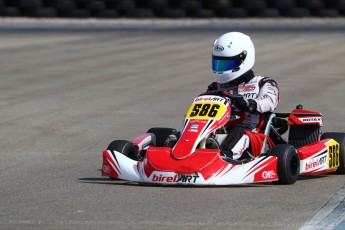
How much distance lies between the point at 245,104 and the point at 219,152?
57 centimetres

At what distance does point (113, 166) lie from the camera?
7.20 m

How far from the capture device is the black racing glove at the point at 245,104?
738cm

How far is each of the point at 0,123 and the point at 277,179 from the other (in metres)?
4.42

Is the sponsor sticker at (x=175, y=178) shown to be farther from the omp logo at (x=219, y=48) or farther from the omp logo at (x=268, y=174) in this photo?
the omp logo at (x=219, y=48)

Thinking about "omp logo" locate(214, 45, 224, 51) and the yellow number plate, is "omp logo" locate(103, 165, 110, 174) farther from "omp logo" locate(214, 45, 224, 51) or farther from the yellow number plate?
the yellow number plate

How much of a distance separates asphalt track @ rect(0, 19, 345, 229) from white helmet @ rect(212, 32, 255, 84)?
3.11 ft

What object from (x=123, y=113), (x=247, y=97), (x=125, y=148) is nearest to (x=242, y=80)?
(x=247, y=97)

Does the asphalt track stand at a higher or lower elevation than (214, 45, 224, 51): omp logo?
lower

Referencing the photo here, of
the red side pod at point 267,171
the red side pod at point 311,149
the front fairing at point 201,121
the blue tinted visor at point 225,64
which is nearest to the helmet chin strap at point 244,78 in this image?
the blue tinted visor at point 225,64

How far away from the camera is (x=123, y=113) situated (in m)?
11.4

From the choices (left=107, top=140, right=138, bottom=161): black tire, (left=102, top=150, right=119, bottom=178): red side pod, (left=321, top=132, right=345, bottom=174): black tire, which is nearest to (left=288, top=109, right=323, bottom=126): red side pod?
(left=321, top=132, right=345, bottom=174): black tire

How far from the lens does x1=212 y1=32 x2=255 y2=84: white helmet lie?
7.80m

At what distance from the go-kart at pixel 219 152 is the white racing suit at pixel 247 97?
2.2 inches

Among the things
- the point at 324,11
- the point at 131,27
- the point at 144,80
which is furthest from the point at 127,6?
the point at 144,80
